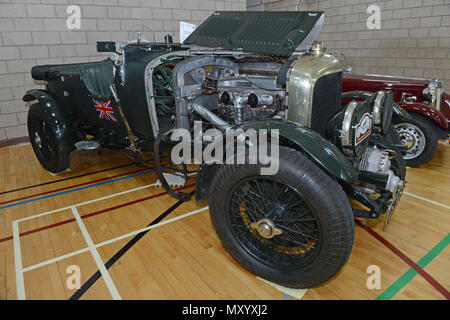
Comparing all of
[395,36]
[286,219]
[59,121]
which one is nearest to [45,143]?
[59,121]

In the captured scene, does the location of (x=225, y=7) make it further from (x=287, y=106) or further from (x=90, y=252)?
(x=90, y=252)

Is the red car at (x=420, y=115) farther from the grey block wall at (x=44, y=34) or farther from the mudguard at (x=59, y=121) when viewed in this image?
the grey block wall at (x=44, y=34)

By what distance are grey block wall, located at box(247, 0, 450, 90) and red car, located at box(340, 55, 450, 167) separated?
2505mm

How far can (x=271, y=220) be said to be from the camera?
181cm

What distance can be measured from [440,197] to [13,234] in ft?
12.4

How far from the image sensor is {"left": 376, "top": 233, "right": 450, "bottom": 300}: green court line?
1.79 meters

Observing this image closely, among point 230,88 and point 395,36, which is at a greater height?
point 395,36

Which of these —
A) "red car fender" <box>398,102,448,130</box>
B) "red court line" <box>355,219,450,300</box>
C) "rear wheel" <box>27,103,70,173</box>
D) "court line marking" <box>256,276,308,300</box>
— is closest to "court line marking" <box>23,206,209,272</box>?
"court line marking" <box>256,276,308,300</box>

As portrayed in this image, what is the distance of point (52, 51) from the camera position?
17.3 ft

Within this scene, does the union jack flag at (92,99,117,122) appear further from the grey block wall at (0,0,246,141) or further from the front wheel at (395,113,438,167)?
the front wheel at (395,113,438,167)

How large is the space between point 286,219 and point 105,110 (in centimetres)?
231

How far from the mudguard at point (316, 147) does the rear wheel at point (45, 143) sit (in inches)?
102

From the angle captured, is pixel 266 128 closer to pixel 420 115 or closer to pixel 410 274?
pixel 410 274

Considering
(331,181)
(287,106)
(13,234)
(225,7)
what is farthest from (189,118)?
(225,7)
